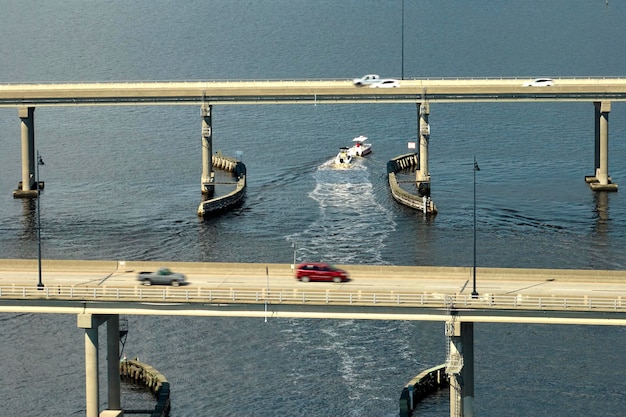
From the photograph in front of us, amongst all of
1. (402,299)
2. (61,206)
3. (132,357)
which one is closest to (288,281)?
(402,299)

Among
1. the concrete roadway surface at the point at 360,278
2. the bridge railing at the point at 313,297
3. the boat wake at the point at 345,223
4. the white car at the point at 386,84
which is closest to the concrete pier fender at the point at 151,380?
the concrete roadway surface at the point at 360,278

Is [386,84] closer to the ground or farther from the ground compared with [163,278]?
farther from the ground

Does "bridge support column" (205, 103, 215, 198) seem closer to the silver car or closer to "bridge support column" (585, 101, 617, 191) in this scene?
"bridge support column" (585, 101, 617, 191)

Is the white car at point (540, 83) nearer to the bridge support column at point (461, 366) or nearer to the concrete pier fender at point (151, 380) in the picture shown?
the concrete pier fender at point (151, 380)

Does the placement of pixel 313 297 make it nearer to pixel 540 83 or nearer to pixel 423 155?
pixel 423 155

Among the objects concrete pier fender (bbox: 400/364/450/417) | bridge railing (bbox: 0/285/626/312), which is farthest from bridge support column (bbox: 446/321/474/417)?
concrete pier fender (bbox: 400/364/450/417)

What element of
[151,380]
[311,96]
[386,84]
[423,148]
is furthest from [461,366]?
[311,96]
